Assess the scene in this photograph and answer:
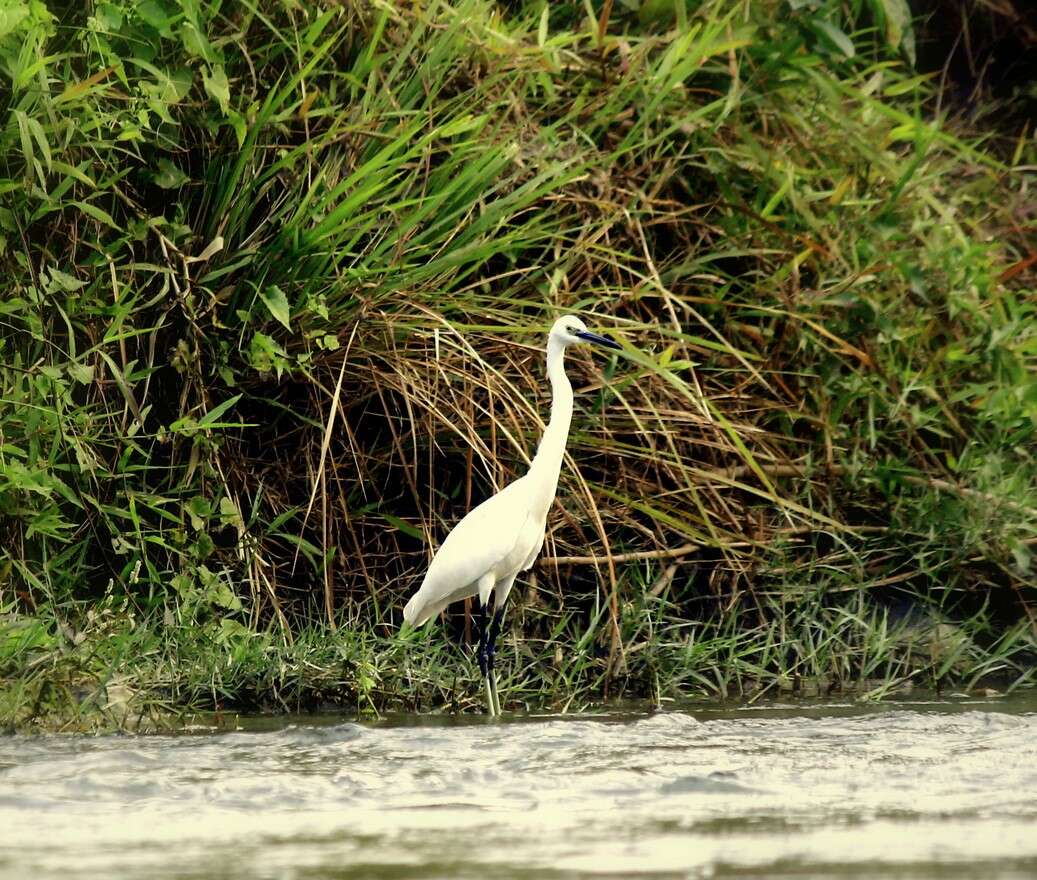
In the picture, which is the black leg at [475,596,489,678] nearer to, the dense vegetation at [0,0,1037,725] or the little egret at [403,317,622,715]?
the little egret at [403,317,622,715]

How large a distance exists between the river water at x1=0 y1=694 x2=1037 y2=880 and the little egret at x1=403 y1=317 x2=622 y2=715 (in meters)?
0.40

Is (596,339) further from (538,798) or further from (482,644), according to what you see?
(538,798)

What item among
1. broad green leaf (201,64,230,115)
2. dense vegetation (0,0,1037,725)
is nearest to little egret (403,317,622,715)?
dense vegetation (0,0,1037,725)

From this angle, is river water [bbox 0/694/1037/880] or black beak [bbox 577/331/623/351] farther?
black beak [bbox 577/331/623/351]

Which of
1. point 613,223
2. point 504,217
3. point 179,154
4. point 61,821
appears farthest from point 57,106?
point 61,821

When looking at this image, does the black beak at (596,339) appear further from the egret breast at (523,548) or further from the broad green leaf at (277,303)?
Result: the broad green leaf at (277,303)

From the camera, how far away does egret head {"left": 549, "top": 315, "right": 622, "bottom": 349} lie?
17.8ft

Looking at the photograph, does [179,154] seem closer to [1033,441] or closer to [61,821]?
[61,821]

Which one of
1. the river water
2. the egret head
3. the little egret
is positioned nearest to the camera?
the river water

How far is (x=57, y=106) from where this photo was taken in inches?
207

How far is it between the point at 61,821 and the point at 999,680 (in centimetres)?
361

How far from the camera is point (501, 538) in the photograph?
17.0 ft

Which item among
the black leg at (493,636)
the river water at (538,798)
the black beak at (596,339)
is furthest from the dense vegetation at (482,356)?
the river water at (538,798)

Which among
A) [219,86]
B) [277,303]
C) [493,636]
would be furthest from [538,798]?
[219,86]
